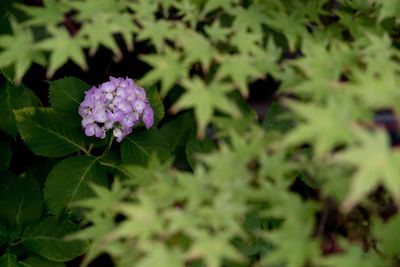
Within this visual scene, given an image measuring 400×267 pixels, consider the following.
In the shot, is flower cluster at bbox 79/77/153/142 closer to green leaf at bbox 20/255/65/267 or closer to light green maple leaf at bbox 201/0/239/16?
green leaf at bbox 20/255/65/267

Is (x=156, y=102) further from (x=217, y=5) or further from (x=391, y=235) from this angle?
(x=391, y=235)

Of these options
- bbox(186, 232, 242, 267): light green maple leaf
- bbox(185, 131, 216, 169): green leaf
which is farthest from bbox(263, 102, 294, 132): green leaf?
bbox(186, 232, 242, 267): light green maple leaf

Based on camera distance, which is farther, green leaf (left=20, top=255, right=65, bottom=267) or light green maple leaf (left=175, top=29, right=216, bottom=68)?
green leaf (left=20, top=255, right=65, bottom=267)

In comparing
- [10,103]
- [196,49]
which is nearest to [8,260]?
[10,103]

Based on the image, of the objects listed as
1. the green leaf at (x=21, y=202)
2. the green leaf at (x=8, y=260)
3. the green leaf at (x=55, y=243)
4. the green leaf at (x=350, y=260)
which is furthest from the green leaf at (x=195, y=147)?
the green leaf at (x=350, y=260)

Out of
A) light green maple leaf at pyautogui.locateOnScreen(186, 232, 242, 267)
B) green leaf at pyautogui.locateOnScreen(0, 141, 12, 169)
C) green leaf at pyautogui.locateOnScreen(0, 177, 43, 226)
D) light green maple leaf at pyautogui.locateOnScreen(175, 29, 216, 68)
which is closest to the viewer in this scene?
light green maple leaf at pyautogui.locateOnScreen(186, 232, 242, 267)

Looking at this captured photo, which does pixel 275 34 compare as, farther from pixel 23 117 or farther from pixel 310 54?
pixel 23 117

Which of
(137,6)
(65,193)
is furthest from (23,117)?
(137,6)
